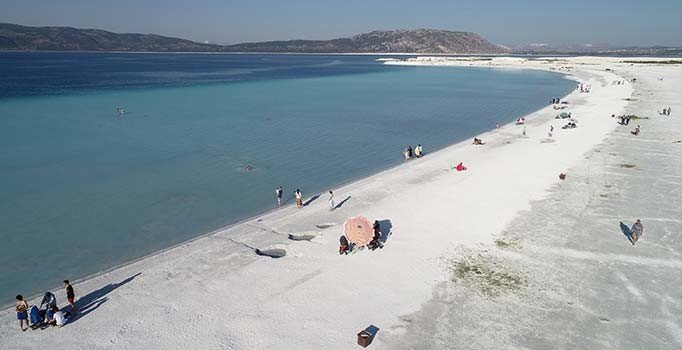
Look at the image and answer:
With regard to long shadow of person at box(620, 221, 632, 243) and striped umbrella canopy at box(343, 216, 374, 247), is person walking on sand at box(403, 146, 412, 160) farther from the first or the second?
striped umbrella canopy at box(343, 216, 374, 247)

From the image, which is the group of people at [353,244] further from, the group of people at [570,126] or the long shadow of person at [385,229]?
the group of people at [570,126]

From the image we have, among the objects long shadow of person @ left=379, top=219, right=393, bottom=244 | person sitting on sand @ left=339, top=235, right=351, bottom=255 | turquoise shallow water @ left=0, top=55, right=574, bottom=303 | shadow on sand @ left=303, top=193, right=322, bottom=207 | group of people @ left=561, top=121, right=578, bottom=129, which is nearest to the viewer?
person sitting on sand @ left=339, top=235, right=351, bottom=255

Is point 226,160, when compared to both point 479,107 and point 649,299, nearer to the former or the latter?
point 649,299

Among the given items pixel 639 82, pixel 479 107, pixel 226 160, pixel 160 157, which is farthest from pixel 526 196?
pixel 639 82

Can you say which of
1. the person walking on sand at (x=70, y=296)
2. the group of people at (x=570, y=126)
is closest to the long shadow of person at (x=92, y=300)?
the person walking on sand at (x=70, y=296)

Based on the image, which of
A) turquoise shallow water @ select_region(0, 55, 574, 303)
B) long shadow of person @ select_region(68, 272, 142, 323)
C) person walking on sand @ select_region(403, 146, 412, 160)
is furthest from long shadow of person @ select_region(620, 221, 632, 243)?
long shadow of person @ select_region(68, 272, 142, 323)
